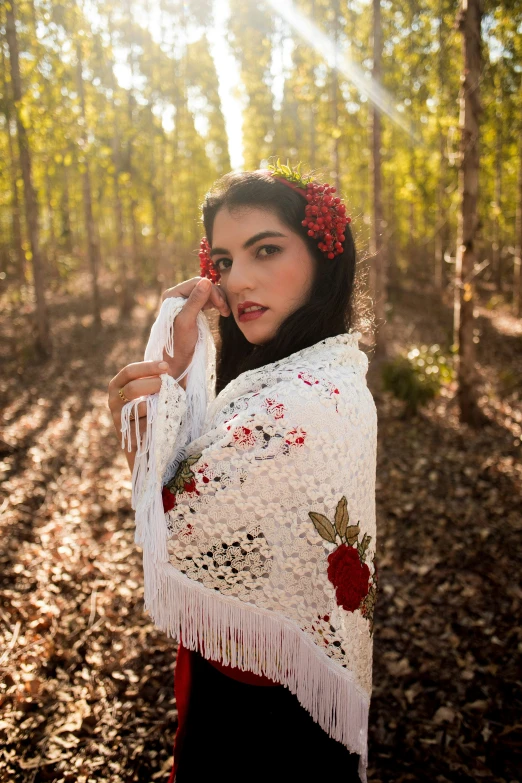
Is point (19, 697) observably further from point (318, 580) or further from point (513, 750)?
point (513, 750)

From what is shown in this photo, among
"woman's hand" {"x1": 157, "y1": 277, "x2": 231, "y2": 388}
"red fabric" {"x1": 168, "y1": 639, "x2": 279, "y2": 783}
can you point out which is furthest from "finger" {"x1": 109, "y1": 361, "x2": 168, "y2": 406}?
"red fabric" {"x1": 168, "y1": 639, "x2": 279, "y2": 783}

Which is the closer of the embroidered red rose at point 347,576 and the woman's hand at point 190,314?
the embroidered red rose at point 347,576

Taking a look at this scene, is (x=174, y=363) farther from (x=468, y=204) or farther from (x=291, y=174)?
(x=468, y=204)

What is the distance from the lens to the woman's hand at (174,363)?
1.47 metres

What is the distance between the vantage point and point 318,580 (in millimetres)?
1382

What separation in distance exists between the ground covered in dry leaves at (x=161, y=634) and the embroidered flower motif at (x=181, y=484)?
196cm

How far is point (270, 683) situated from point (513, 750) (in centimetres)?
193

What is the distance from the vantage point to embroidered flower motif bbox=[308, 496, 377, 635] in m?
1.36

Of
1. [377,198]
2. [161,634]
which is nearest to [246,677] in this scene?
[161,634]

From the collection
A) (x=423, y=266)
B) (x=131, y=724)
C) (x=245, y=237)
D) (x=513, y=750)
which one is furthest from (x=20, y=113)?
(x=423, y=266)

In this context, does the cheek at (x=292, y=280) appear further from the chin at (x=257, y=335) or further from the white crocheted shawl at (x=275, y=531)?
the white crocheted shawl at (x=275, y=531)

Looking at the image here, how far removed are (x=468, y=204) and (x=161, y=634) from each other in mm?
5554

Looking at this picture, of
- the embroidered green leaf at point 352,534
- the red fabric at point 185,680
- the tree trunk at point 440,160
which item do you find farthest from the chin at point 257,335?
the tree trunk at point 440,160

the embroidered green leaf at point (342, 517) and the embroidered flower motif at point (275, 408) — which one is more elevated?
the embroidered flower motif at point (275, 408)
